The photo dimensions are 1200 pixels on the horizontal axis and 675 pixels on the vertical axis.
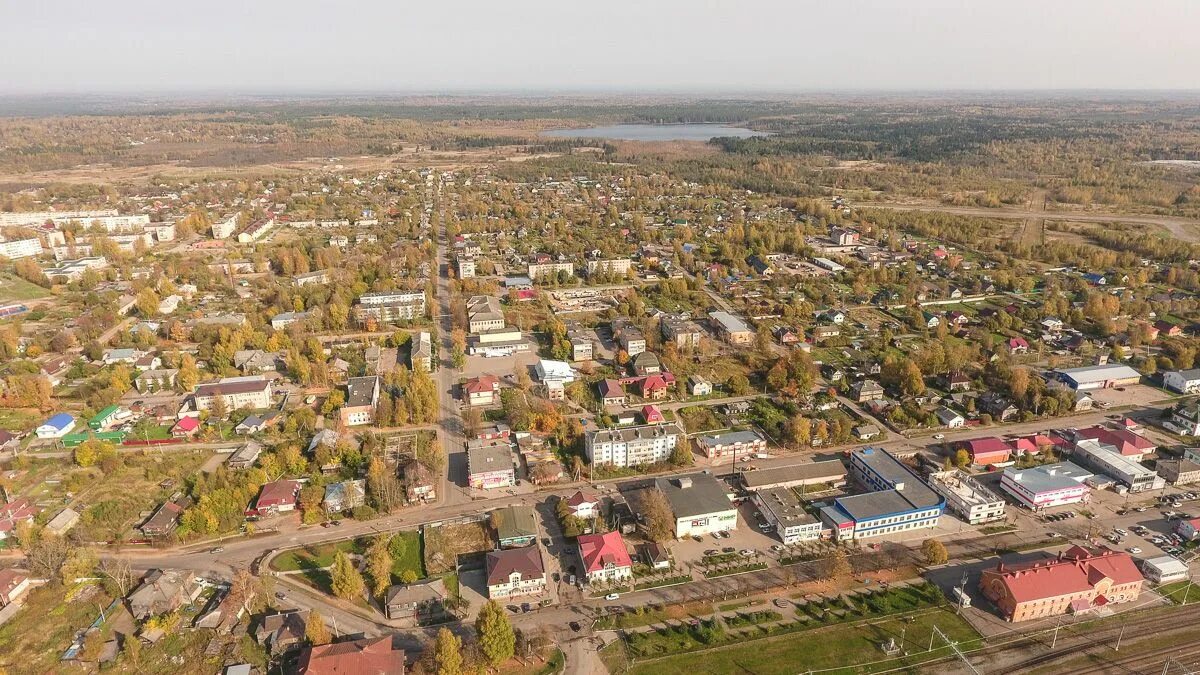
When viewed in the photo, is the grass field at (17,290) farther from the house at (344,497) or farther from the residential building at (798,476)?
the residential building at (798,476)

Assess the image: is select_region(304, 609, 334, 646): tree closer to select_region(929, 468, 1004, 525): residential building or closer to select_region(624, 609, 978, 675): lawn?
select_region(624, 609, 978, 675): lawn

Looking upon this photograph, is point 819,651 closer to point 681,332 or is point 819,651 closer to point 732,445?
point 732,445

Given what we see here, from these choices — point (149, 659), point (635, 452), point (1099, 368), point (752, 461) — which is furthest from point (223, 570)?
point (1099, 368)

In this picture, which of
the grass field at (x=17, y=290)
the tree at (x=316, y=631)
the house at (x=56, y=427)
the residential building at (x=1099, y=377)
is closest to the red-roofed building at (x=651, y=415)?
the tree at (x=316, y=631)

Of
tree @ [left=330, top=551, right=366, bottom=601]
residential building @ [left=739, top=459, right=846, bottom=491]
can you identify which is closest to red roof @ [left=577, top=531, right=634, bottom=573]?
residential building @ [left=739, top=459, right=846, bottom=491]

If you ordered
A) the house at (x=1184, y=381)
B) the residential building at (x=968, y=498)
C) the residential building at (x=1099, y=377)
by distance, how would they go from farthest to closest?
the residential building at (x=1099, y=377), the house at (x=1184, y=381), the residential building at (x=968, y=498)

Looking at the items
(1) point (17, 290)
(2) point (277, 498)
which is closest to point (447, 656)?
(2) point (277, 498)
